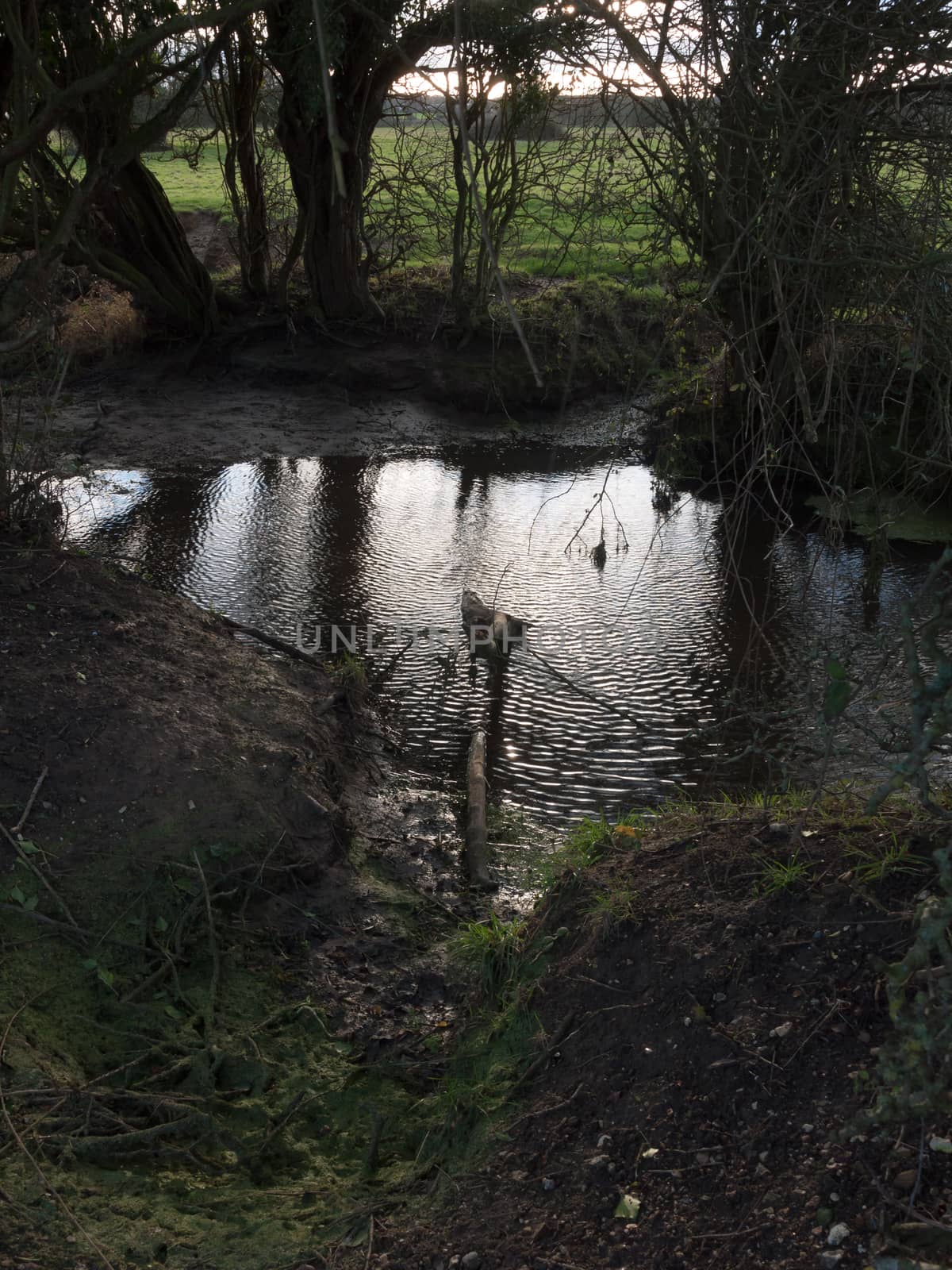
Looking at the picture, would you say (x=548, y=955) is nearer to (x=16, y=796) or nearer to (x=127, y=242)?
(x=16, y=796)

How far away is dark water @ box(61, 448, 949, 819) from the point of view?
5.80 metres

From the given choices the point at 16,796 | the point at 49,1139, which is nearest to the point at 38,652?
the point at 16,796

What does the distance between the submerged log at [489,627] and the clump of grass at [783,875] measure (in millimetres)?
3954

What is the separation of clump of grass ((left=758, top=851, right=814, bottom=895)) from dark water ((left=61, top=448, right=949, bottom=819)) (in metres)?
0.48

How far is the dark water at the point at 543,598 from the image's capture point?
228 inches

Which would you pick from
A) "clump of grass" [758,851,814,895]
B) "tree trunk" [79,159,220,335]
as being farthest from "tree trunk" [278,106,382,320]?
"clump of grass" [758,851,814,895]

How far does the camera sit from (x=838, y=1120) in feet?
7.77

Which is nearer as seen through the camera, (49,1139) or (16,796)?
(49,1139)

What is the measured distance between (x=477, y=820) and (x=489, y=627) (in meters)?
2.24

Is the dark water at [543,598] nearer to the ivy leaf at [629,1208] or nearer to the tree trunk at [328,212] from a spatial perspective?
the ivy leaf at [629,1208]

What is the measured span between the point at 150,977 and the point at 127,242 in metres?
11.5

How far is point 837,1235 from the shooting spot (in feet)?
6.86

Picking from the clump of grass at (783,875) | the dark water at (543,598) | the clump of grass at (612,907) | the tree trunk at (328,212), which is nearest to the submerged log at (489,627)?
the dark water at (543,598)

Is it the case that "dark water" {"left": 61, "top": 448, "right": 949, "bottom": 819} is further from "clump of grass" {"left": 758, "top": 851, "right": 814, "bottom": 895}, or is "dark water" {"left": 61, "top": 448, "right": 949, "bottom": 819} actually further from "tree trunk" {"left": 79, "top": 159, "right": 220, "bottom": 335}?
"tree trunk" {"left": 79, "top": 159, "right": 220, "bottom": 335}
